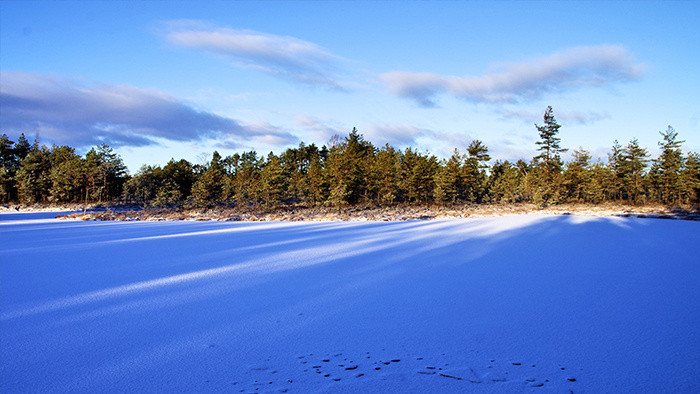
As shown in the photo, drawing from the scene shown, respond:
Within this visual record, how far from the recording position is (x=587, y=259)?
462 centimetres

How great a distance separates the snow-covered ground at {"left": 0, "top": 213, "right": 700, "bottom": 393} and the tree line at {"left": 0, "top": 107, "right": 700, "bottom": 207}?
1767cm

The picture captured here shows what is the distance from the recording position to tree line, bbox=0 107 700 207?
23.7 m

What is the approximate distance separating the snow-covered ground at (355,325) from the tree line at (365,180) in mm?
17674

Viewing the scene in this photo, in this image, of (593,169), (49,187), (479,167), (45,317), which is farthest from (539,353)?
(49,187)

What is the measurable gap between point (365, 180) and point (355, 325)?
22.2 metres

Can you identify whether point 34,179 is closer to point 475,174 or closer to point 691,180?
point 475,174

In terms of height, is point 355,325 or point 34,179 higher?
point 34,179

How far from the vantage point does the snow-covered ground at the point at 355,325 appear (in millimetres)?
1674

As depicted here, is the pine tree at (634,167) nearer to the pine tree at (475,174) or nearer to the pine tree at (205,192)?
the pine tree at (475,174)

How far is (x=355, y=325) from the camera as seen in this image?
92.9 inches

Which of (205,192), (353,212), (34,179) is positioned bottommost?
(353,212)

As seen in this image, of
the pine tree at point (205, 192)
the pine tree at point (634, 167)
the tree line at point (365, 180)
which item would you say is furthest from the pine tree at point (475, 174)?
the pine tree at point (205, 192)

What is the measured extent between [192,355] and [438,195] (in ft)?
75.3

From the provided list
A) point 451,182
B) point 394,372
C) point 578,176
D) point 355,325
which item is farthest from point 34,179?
point 578,176
